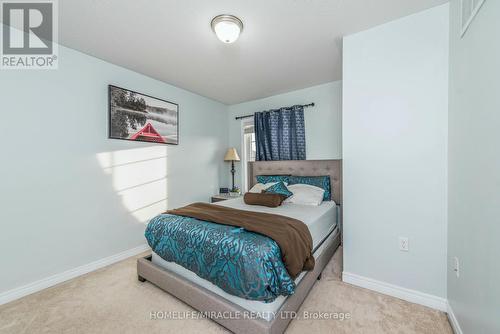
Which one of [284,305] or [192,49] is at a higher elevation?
[192,49]

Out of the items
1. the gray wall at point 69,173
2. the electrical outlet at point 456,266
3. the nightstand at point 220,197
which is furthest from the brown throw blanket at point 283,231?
the nightstand at point 220,197

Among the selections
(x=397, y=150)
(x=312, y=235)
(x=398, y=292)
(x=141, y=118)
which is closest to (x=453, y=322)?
(x=398, y=292)

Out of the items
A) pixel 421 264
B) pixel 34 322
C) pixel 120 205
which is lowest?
pixel 34 322

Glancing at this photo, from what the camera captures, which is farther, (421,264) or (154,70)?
(154,70)

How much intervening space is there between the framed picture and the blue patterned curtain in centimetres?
149

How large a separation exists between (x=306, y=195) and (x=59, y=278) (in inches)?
114

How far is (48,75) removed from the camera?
2102 mm

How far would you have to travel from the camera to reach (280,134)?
365 centimetres

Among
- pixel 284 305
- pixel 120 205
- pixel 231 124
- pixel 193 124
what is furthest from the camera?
pixel 231 124

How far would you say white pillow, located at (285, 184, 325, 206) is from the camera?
106 inches

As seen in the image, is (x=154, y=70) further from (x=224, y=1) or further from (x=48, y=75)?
(x=224, y=1)

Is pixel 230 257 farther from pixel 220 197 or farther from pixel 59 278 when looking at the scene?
pixel 220 197

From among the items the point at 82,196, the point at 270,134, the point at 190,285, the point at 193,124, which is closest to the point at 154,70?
the point at 193,124

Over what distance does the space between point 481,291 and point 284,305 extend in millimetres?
1103
